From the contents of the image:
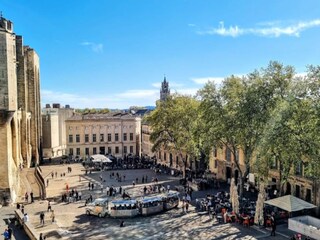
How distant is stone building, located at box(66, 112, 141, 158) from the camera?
73.3 metres

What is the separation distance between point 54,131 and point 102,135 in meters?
9.92

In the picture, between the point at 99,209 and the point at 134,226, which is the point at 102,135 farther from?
the point at 134,226

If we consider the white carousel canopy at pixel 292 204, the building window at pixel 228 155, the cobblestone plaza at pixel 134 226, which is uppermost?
the building window at pixel 228 155

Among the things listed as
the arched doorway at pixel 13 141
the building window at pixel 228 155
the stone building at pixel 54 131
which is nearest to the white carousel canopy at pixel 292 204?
the building window at pixel 228 155

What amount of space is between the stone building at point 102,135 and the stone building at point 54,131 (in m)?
3.06

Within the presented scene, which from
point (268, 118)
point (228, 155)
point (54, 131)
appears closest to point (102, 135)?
point (54, 131)

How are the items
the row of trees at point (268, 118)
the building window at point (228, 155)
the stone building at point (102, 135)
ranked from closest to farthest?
the row of trees at point (268, 118), the building window at point (228, 155), the stone building at point (102, 135)

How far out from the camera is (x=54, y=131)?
2869 inches

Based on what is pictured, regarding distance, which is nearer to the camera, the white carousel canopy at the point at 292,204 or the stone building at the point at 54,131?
Answer: the white carousel canopy at the point at 292,204

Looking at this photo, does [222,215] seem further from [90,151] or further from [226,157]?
[90,151]

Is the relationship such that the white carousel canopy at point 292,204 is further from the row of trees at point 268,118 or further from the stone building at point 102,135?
the stone building at point 102,135

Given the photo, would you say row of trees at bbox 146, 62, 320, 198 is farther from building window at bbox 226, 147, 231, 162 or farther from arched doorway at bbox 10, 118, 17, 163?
arched doorway at bbox 10, 118, 17, 163

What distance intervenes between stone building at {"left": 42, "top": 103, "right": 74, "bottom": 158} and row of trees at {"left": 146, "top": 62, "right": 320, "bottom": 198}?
39.7 m

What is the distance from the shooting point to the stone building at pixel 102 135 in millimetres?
73312
